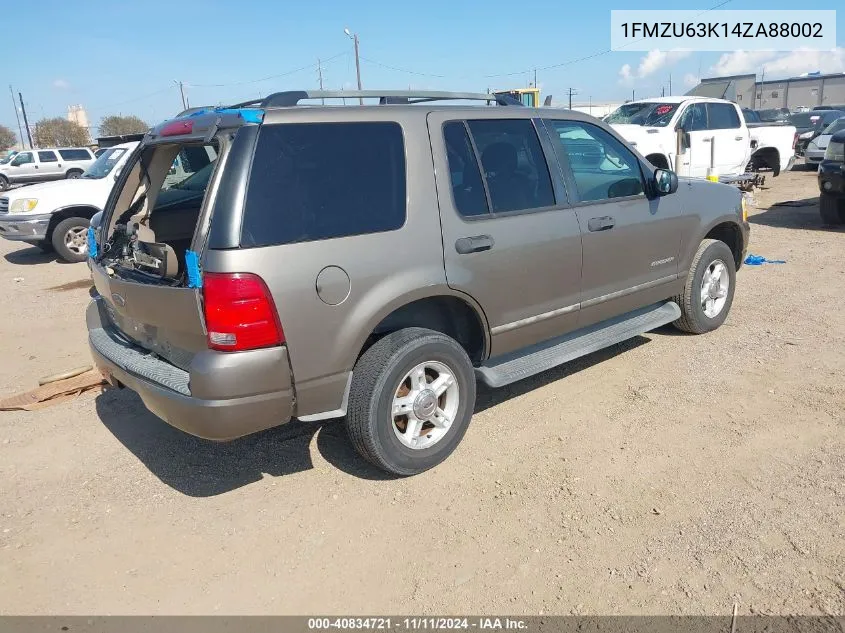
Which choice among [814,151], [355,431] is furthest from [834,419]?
[814,151]

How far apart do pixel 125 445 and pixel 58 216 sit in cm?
727

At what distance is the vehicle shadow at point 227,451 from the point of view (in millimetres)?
3688

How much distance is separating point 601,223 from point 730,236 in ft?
6.97

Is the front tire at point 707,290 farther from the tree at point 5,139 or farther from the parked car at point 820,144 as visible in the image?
the tree at point 5,139

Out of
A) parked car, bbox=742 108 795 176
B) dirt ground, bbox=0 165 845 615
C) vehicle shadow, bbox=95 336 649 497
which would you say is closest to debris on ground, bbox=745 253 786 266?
dirt ground, bbox=0 165 845 615

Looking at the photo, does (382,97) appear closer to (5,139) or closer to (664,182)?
(664,182)

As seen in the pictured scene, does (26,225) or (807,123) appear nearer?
(26,225)

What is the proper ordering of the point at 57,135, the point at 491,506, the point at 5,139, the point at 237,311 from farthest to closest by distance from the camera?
the point at 5,139
the point at 57,135
the point at 491,506
the point at 237,311

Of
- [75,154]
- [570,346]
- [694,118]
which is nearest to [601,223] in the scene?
[570,346]

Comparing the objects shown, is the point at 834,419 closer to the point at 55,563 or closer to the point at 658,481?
the point at 658,481

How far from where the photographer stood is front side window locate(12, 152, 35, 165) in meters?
27.2

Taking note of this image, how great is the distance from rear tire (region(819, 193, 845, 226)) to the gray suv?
6.81 meters

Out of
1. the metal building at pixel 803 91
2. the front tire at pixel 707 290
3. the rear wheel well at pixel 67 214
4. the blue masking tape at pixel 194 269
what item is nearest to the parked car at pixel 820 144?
the front tire at pixel 707 290

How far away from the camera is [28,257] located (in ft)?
36.6
